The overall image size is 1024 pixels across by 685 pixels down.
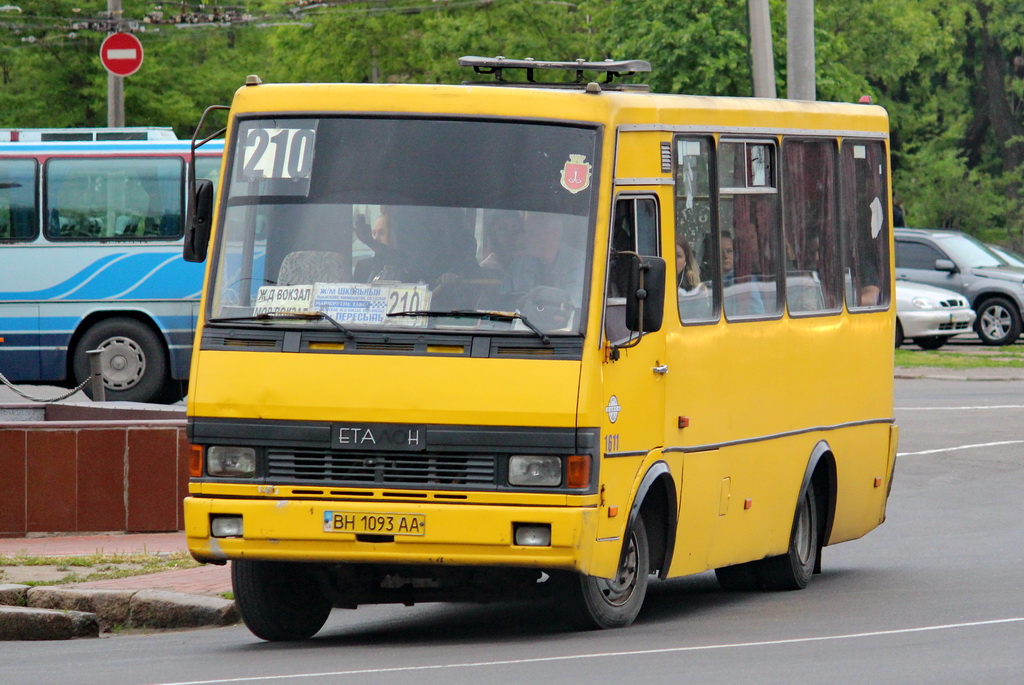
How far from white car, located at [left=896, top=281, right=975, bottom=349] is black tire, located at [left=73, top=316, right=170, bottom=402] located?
13391 millimetres

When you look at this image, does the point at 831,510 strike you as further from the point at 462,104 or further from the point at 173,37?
the point at 173,37

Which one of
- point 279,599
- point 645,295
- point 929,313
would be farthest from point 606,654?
point 929,313

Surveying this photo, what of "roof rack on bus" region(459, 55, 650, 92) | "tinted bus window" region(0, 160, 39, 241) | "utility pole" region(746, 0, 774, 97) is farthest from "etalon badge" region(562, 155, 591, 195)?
"tinted bus window" region(0, 160, 39, 241)

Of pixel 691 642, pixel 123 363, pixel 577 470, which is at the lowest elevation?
pixel 691 642

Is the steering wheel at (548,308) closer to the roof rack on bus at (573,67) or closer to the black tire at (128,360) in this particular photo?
the roof rack on bus at (573,67)

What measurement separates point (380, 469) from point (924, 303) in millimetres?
23235

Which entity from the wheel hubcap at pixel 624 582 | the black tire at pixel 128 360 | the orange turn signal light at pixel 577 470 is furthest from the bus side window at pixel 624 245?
the black tire at pixel 128 360

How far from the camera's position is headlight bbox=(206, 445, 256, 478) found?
8.37 meters

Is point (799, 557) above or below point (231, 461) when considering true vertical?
below

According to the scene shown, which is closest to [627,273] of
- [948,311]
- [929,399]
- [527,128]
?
[527,128]

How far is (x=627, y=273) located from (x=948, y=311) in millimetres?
22546

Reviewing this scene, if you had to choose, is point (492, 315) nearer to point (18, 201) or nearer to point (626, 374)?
point (626, 374)

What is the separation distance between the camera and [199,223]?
9.02 metres

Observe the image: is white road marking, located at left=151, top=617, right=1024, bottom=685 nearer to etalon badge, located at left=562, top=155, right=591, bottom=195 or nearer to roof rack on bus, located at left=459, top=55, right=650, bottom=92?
etalon badge, located at left=562, top=155, right=591, bottom=195
